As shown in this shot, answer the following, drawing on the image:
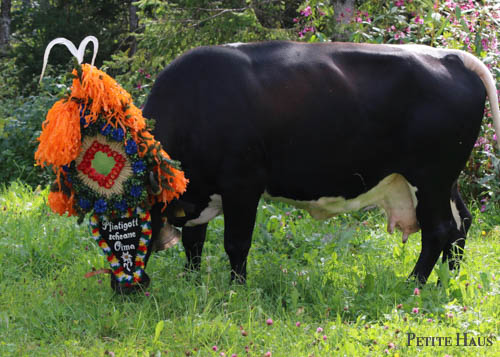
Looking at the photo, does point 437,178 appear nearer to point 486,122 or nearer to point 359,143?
point 359,143

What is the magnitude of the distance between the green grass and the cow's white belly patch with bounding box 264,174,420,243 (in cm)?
30

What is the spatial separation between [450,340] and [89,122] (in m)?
2.25

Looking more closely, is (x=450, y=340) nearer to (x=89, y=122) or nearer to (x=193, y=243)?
(x=193, y=243)

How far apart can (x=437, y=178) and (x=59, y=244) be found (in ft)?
9.35

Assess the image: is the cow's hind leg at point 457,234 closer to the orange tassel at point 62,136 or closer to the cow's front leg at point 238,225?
the cow's front leg at point 238,225

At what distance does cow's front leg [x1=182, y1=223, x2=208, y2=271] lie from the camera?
14.5 feet

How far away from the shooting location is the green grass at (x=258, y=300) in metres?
3.32

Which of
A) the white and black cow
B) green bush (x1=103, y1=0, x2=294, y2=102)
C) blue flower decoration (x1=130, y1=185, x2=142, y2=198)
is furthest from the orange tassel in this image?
green bush (x1=103, y1=0, x2=294, y2=102)

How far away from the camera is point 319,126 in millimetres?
3967

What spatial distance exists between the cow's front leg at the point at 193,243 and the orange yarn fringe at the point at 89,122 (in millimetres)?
900

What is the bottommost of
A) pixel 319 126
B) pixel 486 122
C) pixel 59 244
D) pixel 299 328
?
pixel 59 244

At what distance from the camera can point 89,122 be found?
336 cm

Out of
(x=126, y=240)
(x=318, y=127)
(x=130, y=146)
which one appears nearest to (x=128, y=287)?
(x=126, y=240)

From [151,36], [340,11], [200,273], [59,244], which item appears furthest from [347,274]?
[151,36]
